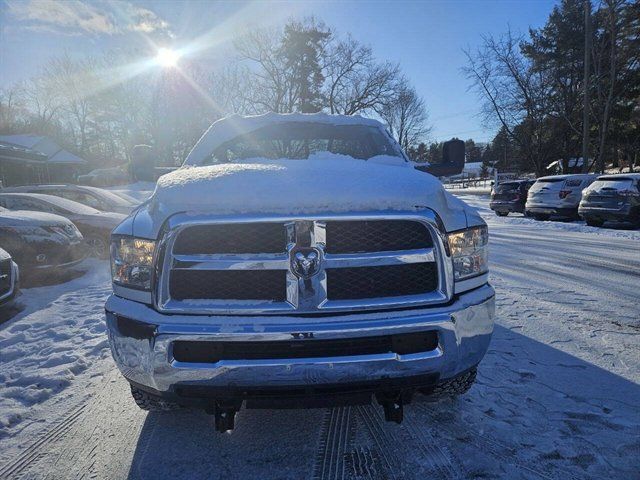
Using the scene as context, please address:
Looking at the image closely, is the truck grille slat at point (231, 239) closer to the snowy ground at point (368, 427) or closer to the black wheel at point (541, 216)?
the snowy ground at point (368, 427)

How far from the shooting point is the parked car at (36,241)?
6078 millimetres

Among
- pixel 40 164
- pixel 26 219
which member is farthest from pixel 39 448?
pixel 40 164

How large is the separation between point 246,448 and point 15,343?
294cm

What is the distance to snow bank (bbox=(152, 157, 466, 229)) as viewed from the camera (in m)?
1.85

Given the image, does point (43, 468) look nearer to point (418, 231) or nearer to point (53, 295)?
point (418, 231)

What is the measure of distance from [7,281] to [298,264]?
443 centimetres

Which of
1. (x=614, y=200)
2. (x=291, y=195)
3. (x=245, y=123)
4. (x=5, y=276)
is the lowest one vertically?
(x=5, y=276)

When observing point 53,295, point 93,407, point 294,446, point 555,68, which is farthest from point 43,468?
point 555,68

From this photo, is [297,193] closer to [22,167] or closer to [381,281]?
[381,281]

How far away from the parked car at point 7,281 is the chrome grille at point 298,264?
12.6 ft

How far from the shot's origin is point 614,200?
11008 mm

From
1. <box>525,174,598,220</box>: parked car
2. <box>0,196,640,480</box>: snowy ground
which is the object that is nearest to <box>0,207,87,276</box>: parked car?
<box>0,196,640,480</box>: snowy ground

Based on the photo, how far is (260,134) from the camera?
376cm

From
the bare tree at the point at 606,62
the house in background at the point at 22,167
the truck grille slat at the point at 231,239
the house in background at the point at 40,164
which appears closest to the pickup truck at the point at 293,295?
the truck grille slat at the point at 231,239
